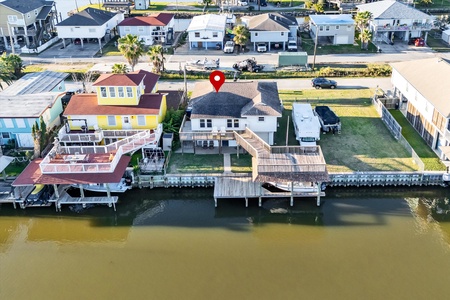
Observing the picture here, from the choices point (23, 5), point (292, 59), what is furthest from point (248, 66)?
point (23, 5)

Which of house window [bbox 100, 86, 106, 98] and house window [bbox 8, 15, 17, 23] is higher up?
house window [bbox 8, 15, 17, 23]

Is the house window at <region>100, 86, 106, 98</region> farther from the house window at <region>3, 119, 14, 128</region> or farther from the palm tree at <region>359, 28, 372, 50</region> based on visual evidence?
the palm tree at <region>359, 28, 372, 50</region>

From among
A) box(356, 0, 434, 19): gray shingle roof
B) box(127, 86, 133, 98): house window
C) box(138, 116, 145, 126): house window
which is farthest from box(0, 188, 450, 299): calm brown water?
box(356, 0, 434, 19): gray shingle roof

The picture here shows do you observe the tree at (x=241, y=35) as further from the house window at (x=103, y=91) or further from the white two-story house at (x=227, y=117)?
the house window at (x=103, y=91)

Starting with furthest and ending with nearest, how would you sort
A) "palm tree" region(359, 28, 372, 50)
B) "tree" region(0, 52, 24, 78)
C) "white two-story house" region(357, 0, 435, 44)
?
"white two-story house" region(357, 0, 435, 44)
"palm tree" region(359, 28, 372, 50)
"tree" region(0, 52, 24, 78)

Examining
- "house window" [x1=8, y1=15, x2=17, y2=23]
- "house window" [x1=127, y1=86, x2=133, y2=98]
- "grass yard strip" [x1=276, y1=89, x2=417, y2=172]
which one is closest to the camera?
"grass yard strip" [x1=276, y1=89, x2=417, y2=172]

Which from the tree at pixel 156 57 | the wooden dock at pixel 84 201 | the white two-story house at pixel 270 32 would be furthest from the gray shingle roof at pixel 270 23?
the wooden dock at pixel 84 201
